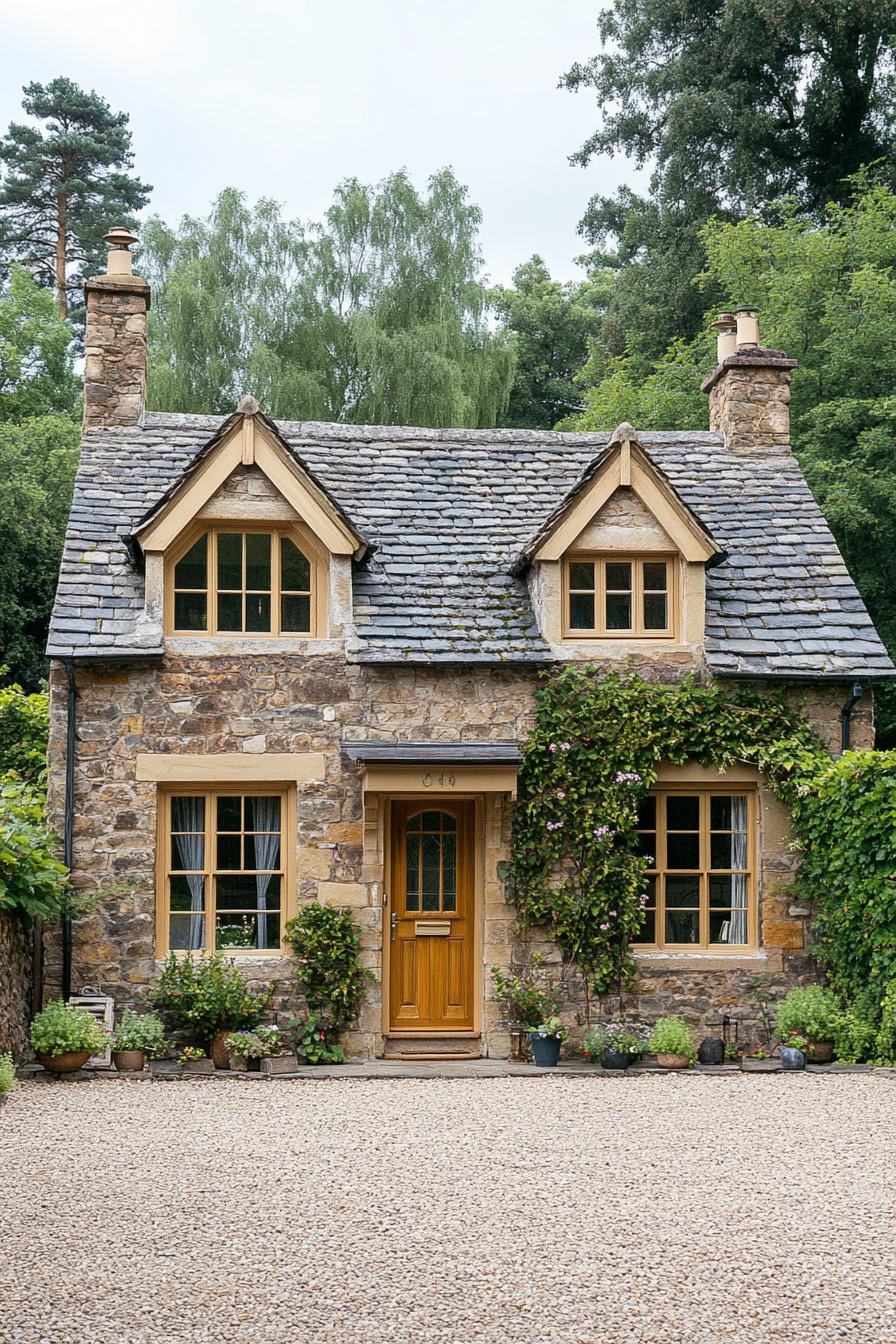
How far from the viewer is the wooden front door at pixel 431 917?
540 inches

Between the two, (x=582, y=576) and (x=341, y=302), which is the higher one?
(x=341, y=302)

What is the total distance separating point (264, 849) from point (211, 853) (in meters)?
0.51

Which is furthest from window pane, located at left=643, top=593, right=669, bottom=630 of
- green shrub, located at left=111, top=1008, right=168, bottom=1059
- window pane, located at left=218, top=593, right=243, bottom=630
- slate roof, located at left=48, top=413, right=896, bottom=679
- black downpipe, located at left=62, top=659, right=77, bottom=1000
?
green shrub, located at left=111, top=1008, right=168, bottom=1059

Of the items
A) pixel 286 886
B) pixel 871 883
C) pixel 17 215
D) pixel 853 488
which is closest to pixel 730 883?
pixel 871 883

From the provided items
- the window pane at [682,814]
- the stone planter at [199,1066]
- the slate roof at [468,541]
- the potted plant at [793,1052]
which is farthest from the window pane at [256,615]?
the potted plant at [793,1052]

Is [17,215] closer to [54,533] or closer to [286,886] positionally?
[54,533]

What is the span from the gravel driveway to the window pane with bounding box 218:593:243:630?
453cm

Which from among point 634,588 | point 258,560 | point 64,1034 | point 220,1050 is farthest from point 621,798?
point 64,1034

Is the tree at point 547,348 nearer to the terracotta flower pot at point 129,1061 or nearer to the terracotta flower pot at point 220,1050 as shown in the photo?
the terracotta flower pot at point 220,1050

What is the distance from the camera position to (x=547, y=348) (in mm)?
40312

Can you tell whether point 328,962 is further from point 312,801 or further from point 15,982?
point 15,982

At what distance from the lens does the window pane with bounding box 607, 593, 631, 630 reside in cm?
1425

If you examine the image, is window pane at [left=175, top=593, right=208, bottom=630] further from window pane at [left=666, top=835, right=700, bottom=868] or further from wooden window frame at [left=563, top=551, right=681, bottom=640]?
window pane at [left=666, top=835, right=700, bottom=868]

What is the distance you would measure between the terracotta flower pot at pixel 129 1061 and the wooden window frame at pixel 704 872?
4.79 m
